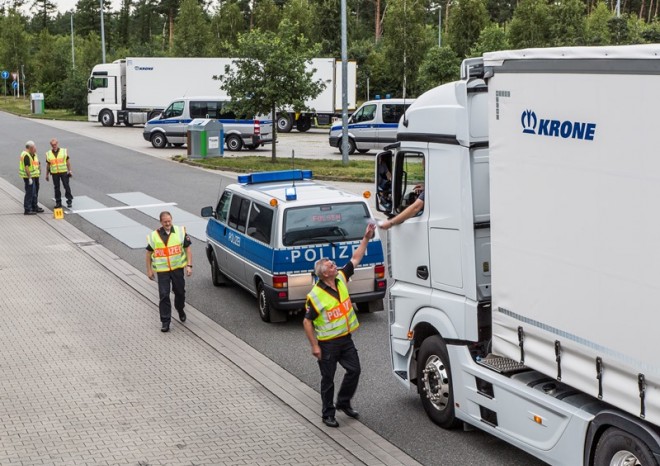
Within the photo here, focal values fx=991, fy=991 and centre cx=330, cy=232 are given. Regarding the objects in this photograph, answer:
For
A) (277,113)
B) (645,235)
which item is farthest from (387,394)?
(277,113)

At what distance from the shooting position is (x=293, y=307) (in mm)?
13703

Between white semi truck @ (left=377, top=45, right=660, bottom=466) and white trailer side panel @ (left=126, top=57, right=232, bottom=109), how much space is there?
4232 centimetres

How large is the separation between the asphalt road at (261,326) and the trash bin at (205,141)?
1.34 m

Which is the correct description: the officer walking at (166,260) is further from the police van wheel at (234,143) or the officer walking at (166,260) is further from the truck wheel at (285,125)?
the truck wheel at (285,125)

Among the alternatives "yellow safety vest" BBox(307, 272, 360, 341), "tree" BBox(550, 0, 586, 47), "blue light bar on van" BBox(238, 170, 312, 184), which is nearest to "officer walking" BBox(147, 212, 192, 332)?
"blue light bar on van" BBox(238, 170, 312, 184)

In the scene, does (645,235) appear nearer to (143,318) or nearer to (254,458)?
(254,458)

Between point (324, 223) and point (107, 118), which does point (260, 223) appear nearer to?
point (324, 223)

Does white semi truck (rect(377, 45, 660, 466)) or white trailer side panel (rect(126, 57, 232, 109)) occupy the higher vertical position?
white trailer side panel (rect(126, 57, 232, 109))

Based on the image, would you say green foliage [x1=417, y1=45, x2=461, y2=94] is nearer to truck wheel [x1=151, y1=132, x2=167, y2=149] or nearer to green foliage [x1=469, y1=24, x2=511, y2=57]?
green foliage [x1=469, y1=24, x2=511, y2=57]

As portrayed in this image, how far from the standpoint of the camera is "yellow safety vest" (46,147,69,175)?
79.4 ft

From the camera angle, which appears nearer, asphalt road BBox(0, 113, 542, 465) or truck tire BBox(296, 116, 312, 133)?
asphalt road BBox(0, 113, 542, 465)

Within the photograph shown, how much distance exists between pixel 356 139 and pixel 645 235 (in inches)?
1267

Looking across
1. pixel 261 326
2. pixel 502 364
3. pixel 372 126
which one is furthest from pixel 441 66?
pixel 502 364

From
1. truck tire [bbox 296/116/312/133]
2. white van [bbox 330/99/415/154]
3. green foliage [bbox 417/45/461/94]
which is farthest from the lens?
truck tire [bbox 296/116/312/133]
